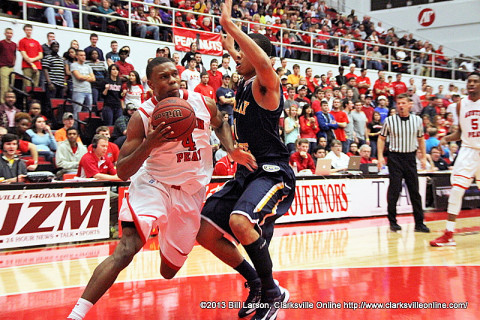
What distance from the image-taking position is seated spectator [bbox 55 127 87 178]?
9273 mm

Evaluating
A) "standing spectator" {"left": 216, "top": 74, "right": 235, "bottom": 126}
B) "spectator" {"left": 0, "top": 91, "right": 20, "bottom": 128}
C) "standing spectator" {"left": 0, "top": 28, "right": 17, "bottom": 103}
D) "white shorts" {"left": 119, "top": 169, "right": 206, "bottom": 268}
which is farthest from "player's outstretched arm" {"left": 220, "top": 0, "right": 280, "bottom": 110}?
"standing spectator" {"left": 0, "top": 28, "right": 17, "bottom": 103}

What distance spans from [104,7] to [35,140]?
557 centimetres

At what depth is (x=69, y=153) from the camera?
Result: 9469 mm

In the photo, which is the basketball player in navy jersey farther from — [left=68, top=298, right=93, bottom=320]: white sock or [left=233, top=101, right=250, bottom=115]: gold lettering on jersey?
[left=68, top=298, right=93, bottom=320]: white sock

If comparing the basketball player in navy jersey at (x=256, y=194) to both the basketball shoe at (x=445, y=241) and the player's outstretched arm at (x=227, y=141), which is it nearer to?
the player's outstretched arm at (x=227, y=141)

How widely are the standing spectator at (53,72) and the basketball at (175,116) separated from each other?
336 inches

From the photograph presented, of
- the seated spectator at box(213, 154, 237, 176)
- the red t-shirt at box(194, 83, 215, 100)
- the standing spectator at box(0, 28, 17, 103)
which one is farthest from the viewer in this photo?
the red t-shirt at box(194, 83, 215, 100)

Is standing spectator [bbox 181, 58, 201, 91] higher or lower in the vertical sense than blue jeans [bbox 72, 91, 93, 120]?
higher

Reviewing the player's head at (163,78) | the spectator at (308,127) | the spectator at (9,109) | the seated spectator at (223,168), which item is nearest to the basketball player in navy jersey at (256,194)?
the player's head at (163,78)

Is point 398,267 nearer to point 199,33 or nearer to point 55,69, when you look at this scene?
point 55,69

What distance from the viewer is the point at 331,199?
10.5 metres

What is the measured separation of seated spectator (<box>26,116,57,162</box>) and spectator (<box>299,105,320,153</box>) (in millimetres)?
5707

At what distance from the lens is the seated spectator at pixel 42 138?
9.73 m

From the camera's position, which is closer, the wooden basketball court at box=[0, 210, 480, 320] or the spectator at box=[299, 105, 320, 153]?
the wooden basketball court at box=[0, 210, 480, 320]
